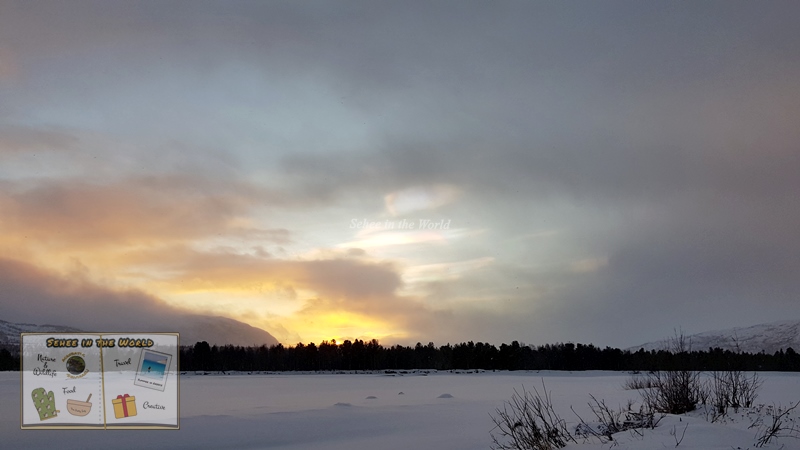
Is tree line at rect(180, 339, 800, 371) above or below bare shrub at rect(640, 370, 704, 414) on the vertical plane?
below

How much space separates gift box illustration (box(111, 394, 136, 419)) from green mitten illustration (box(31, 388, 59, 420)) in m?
2.76

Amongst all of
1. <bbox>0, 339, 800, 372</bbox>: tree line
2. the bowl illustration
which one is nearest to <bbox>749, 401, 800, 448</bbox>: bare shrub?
the bowl illustration

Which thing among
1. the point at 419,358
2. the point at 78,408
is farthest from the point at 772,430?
the point at 419,358

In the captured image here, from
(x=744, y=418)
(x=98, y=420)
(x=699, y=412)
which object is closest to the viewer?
(x=744, y=418)

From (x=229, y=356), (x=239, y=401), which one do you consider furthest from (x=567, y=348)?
(x=239, y=401)

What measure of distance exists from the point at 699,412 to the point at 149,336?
13.9 meters

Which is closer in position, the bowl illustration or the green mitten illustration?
the green mitten illustration

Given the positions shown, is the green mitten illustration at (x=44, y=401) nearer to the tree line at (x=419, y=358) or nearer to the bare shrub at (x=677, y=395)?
the bare shrub at (x=677, y=395)

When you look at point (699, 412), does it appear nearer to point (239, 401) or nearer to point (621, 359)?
point (239, 401)

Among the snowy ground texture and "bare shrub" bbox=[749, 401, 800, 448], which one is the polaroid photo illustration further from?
"bare shrub" bbox=[749, 401, 800, 448]

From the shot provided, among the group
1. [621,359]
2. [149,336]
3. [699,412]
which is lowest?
[621,359]

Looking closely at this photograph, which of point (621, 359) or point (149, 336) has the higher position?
point (149, 336)

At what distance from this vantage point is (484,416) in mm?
24078

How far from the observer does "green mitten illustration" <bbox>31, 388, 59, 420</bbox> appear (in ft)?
58.4
